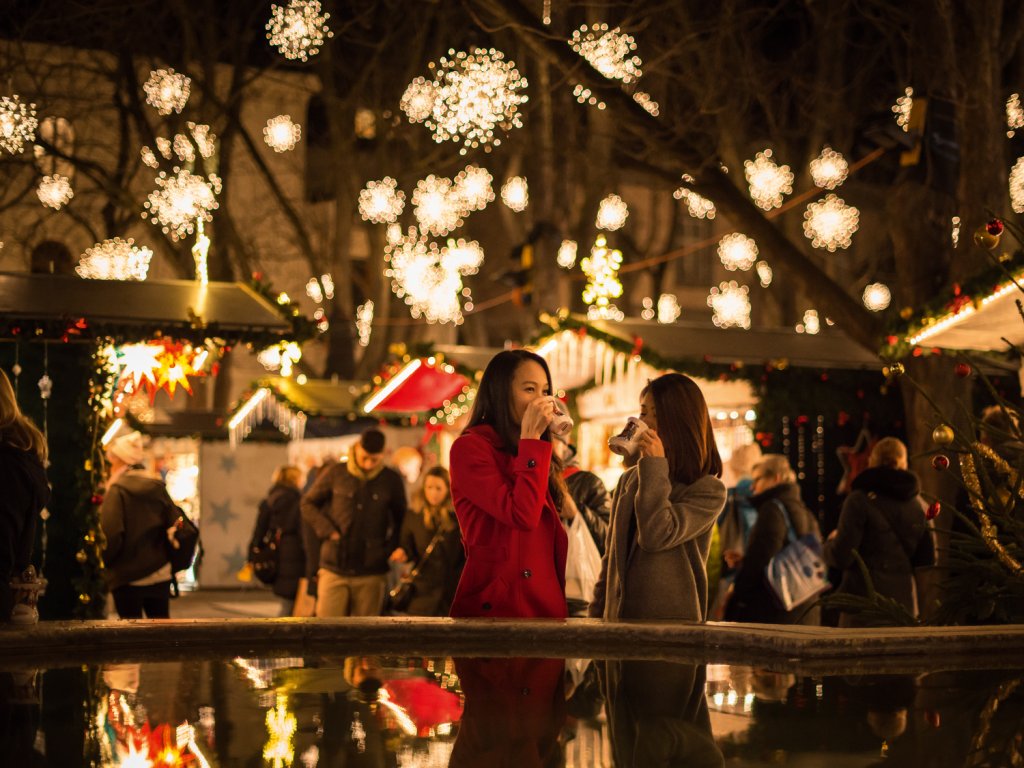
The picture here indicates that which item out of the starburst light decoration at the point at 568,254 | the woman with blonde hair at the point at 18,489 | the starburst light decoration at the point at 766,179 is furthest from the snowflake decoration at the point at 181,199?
the woman with blonde hair at the point at 18,489

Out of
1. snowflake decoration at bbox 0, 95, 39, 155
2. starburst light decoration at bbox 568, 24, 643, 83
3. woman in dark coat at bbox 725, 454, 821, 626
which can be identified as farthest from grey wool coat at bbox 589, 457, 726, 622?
snowflake decoration at bbox 0, 95, 39, 155

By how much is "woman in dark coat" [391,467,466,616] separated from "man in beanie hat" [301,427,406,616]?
0.74 ft

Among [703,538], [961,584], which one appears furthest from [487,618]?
[961,584]

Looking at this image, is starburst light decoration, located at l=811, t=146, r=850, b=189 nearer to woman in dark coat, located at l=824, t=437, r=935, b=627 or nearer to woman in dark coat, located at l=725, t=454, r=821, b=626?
woman in dark coat, located at l=725, t=454, r=821, b=626

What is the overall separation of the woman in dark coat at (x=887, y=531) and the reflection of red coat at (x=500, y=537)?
4756mm

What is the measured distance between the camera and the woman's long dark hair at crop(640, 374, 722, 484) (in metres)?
5.89

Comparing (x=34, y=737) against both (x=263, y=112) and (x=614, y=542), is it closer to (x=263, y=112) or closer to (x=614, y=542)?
(x=614, y=542)

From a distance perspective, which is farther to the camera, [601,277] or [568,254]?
[568,254]

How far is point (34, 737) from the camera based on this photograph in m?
3.72

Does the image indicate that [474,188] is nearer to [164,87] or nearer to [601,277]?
[164,87]

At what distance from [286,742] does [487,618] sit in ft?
6.01

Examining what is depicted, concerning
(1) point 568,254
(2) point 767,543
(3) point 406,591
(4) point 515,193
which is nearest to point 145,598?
(3) point 406,591

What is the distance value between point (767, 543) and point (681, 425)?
4.36 meters

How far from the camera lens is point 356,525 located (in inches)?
476
